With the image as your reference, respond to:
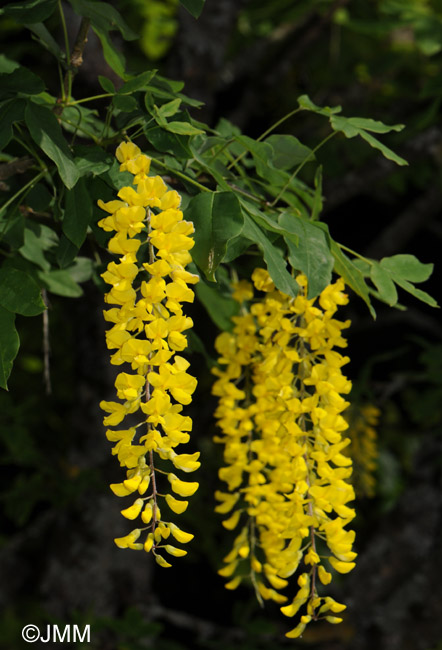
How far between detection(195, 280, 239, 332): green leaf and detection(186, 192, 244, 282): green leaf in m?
0.35

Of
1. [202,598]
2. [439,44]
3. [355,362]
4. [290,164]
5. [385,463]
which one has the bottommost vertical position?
[202,598]

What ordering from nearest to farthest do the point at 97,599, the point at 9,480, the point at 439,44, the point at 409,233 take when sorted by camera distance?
the point at 439,44
the point at 97,599
the point at 409,233
the point at 9,480

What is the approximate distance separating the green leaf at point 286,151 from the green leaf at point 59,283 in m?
0.52

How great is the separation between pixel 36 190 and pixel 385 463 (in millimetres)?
3052

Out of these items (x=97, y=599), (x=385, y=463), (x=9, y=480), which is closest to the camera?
(x=97, y=599)

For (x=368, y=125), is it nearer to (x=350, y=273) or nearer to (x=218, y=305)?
(x=350, y=273)

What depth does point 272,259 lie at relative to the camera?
106 centimetres

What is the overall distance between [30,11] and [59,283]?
0.56 metres

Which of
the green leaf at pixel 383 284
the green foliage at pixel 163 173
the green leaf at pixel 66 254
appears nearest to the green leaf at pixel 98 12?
the green foliage at pixel 163 173

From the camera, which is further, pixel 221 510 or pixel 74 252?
pixel 221 510

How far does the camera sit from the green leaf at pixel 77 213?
3.73 ft

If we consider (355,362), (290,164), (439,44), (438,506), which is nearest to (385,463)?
(355,362)

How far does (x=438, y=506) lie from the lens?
2.84 metres

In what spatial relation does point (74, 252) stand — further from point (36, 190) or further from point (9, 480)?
point (9, 480)
